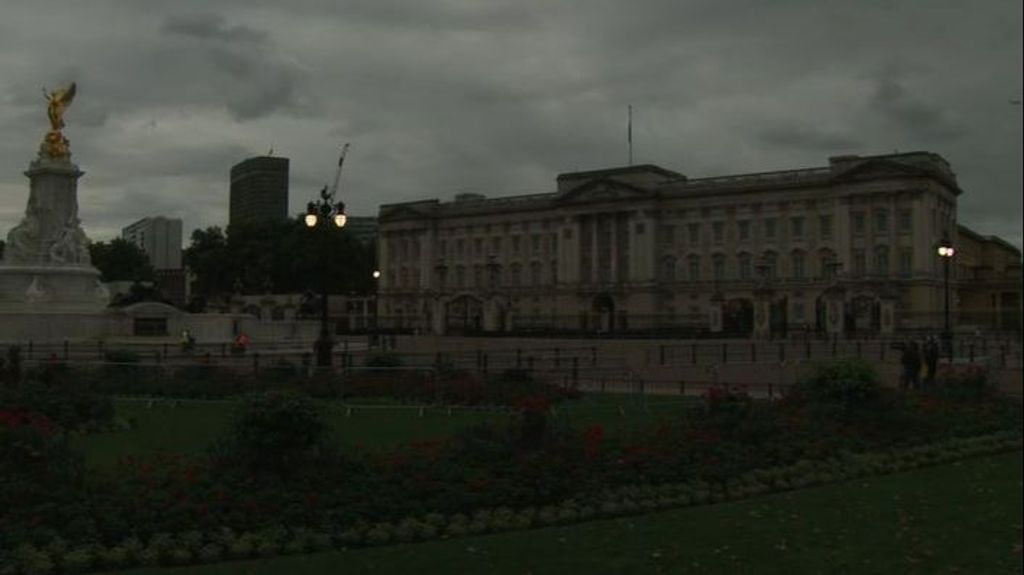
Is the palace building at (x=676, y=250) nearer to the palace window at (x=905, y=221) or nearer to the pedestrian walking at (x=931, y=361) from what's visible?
the palace window at (x=905, y=221)

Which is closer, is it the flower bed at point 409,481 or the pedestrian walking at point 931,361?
the flower bed at point 409,481

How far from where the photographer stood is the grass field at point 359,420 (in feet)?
52.9

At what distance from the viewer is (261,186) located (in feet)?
98.6

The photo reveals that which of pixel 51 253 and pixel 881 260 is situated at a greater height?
pixel 881 260

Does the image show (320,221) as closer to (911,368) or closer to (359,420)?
(359,420)

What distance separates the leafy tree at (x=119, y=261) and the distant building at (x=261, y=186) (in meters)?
72.9

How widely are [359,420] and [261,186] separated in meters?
12.4

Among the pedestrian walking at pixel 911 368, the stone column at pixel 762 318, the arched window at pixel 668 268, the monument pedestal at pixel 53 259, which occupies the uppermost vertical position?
the arched window at pixel 668 268

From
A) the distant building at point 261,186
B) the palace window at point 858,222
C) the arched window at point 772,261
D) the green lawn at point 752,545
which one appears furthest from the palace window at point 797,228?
the green lawn at point 752,545

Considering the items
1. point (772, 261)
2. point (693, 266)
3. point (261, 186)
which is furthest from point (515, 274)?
point (261, 186)

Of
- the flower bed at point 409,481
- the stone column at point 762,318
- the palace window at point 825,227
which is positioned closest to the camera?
the flower bed at point 409,481

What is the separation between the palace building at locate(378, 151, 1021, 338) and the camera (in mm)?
92125

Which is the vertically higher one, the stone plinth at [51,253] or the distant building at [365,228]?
the distant building at [365,228]

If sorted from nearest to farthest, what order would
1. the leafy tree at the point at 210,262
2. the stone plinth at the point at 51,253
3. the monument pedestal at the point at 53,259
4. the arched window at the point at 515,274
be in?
the monument pedestal at the point at 53,259 → the stone plinth at the point at 51,253 → the leafy tree at the point at 210,262 → the arched window at the point at 515,274
